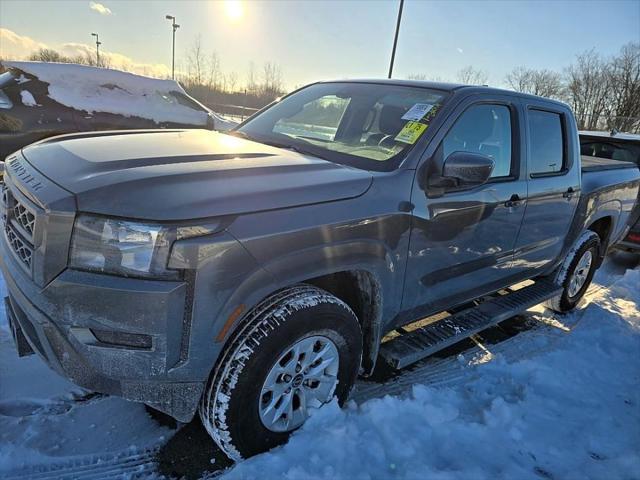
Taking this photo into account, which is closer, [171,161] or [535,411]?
[171,161]

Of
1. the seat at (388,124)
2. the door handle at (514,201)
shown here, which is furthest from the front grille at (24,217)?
the door handle at (514,201)

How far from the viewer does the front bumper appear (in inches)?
70.3

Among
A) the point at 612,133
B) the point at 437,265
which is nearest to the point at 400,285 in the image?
the point at 437,265

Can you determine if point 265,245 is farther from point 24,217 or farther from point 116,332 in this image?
point 24,217

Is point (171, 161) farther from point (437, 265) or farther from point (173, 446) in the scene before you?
point (437, 265)

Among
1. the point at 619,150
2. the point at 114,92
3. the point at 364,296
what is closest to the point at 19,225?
the point at 364,296

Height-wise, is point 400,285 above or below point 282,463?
above

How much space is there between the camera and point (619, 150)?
6754 millimetres

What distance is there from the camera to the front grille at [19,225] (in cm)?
196

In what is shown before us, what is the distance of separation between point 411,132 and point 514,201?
1.05m

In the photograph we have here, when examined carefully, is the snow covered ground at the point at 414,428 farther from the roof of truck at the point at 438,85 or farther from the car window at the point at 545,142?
the roof of truck at the point at 438,85

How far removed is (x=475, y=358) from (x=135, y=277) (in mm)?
2762

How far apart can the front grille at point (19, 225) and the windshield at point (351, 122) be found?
1.50 meters

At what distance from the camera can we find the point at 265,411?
2.23 m
